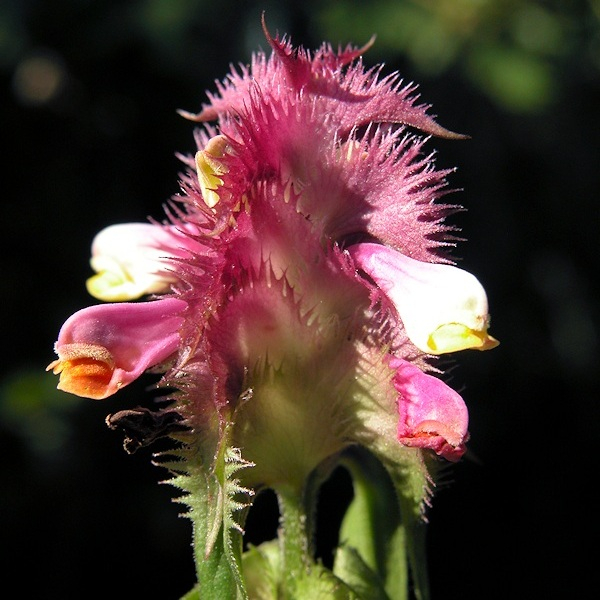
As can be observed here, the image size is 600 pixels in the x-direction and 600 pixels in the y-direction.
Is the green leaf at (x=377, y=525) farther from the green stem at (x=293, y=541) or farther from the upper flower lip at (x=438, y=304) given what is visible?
the upper flower lip at (x=438, y=304)

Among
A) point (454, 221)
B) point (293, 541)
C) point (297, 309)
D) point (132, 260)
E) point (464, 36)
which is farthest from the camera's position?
point (454, 221)

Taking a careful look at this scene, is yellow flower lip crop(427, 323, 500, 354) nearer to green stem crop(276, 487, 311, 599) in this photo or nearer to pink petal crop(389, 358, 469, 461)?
pink petal crop(389, 358, 469, 461)

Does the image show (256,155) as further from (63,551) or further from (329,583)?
(63,551)

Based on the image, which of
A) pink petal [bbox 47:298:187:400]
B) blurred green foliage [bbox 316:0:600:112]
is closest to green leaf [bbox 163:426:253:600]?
pink petal [bbox 47:298:187:400]

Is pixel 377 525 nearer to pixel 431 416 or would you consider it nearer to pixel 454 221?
pixel 431 416

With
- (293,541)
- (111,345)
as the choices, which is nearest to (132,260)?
(111,345)

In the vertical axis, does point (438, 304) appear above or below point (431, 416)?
above
